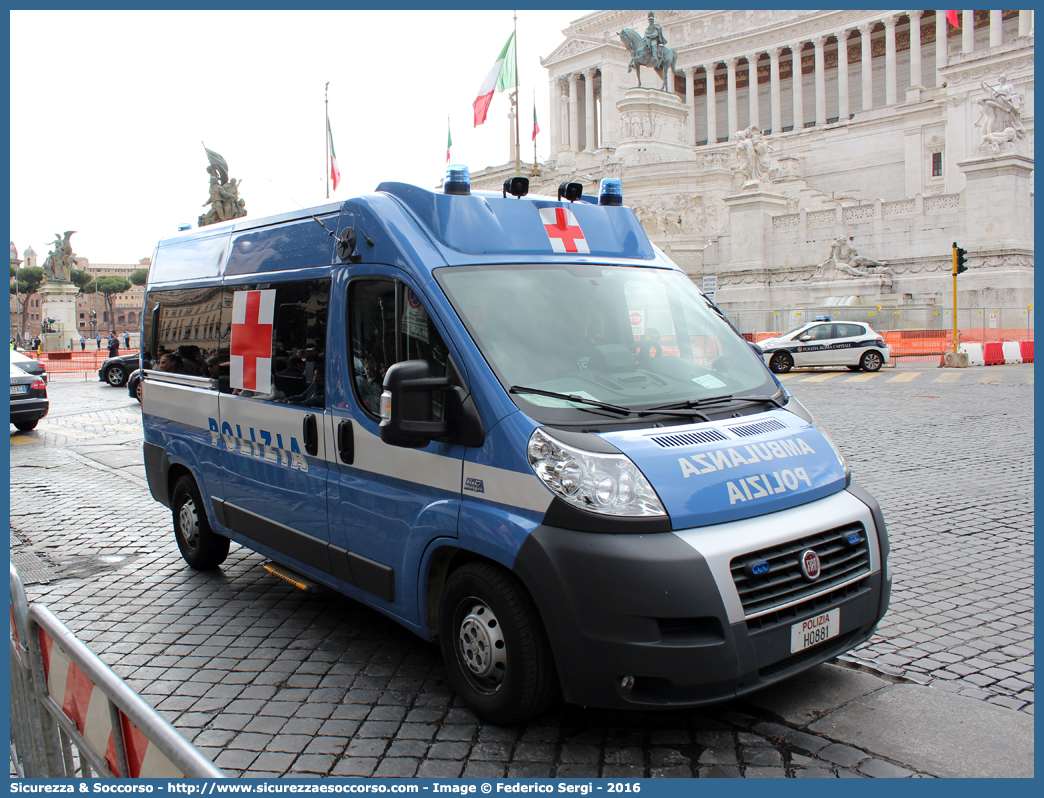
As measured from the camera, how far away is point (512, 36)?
3294cm

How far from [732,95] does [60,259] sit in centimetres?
5675

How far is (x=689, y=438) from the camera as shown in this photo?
354 centimetres

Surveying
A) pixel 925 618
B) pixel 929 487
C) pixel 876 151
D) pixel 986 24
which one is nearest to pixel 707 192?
pixel 876 151

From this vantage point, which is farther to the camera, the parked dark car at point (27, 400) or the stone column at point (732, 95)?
the stone column at point (732, 95)

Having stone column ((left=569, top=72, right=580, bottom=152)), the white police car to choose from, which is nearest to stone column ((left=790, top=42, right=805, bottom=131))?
stone column ((left=569, top=72, right=580, bottom=152))

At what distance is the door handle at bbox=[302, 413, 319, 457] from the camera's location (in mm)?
4598

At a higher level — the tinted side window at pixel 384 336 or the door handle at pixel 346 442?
the tinted side window at pixel 384 336

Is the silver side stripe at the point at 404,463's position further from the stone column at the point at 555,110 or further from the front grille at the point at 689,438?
the stone column at the point at 555,110

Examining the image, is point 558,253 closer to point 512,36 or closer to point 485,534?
point 485,534

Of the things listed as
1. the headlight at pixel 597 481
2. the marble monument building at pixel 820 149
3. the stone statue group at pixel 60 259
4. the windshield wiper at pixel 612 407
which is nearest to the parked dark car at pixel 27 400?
the windshield wiper at pixel 612 407

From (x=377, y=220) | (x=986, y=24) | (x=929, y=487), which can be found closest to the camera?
(x=377, y=220)

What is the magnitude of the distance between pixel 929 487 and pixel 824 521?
5415 mm

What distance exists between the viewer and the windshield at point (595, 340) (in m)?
3.75

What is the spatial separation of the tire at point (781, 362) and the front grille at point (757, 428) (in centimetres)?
2165
